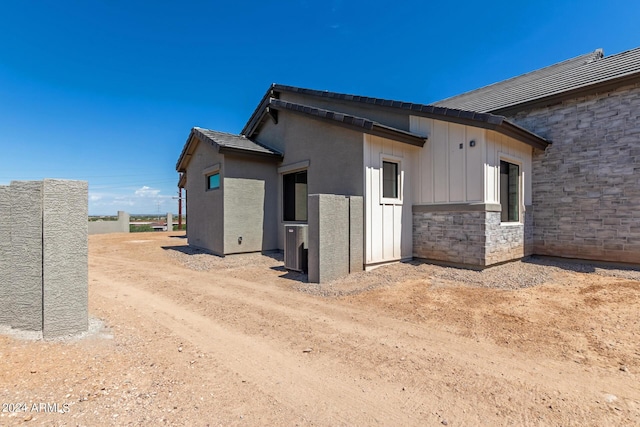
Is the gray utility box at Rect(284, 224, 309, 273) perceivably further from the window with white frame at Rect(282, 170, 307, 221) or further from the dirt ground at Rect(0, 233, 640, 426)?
the window with white frame at Rect(282, 170, 307, 221)

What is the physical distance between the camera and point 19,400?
2.48 meters

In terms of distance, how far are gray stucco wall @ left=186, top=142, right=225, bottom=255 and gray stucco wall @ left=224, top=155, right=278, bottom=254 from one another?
26 cm

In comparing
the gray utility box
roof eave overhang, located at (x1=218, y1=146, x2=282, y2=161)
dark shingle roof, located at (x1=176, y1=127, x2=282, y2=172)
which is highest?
dark shingle roof, located at (x1=176, y1=127, x2=282, y2=172)

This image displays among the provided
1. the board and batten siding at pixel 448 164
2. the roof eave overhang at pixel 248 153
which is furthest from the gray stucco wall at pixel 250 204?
the board and batten siding at pixel 448 164

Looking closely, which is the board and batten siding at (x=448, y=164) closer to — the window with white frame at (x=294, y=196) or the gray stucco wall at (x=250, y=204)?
the window with white frame at (x=294, y=196)

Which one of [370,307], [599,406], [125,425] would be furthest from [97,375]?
[599,406]

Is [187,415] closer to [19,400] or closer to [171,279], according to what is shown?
[19,400]

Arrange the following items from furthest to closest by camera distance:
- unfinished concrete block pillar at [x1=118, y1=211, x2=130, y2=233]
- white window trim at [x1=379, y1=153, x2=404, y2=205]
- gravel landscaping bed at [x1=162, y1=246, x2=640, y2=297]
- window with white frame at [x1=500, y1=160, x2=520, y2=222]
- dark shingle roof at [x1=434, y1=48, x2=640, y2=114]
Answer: unfinished concrete block pillar at [x1=118, y1=211, x2=130, y2=233] < window with white frame at [x1=500, y1=160, x2=520, y2=222] < white window trim at [x1=379, y1=153, x2=404, y2=205] < dark shingle roof at [x1=434, y1=48, x2=640, y2=114] < gravel landscaping bed at [x1=162, y1=246, x2=640, y2=297]

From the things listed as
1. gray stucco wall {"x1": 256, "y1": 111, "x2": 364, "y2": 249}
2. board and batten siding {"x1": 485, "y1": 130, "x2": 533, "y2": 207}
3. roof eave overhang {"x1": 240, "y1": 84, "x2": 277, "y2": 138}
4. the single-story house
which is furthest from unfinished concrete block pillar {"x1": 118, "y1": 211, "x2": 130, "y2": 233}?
board and batten siding {"x1": 485, "y1": 130, "x2": 533, "y2": 207}

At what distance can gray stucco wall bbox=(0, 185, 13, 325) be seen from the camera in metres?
3.86

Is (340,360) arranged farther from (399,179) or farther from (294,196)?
(294,196)

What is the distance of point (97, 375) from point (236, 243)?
7.40 meters

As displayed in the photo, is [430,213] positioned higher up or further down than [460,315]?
higher up

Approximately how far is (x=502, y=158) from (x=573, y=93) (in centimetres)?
286
